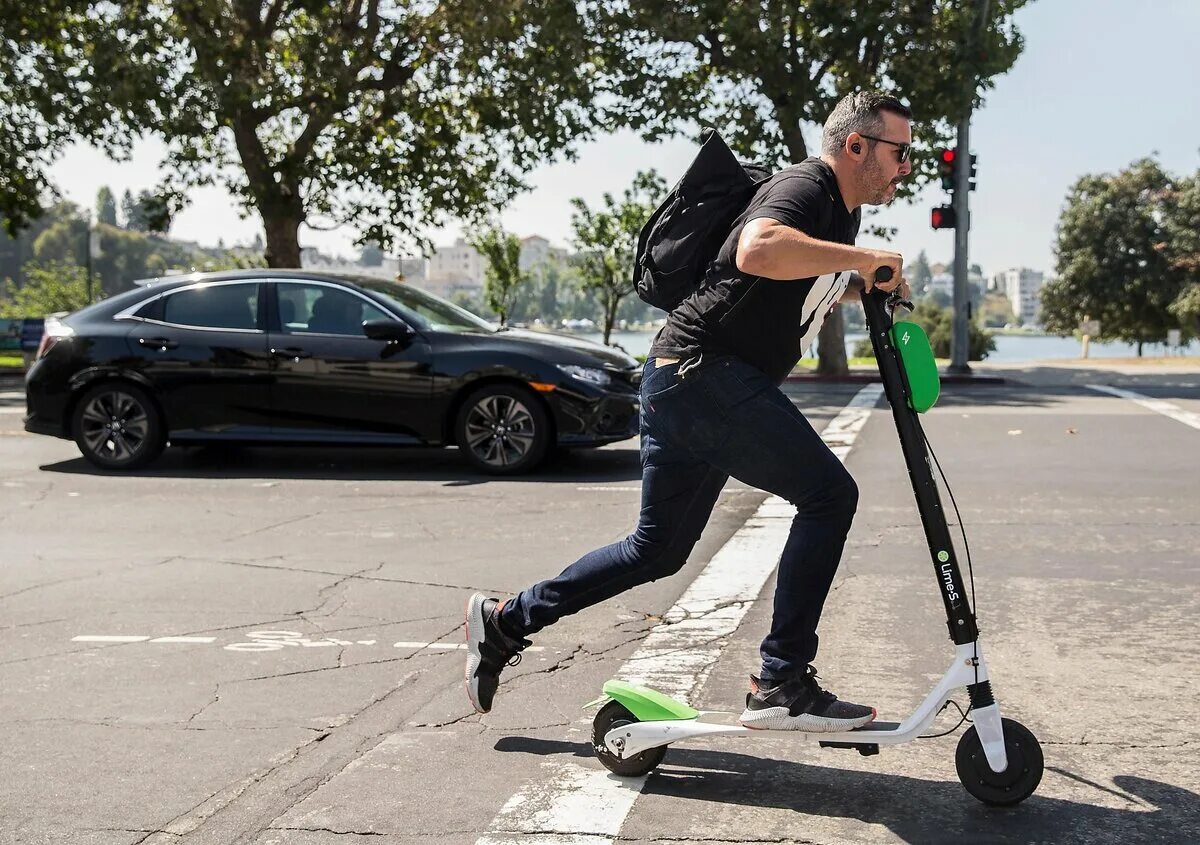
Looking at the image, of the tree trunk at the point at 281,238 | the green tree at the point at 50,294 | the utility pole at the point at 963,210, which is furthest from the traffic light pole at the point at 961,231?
the green tree at the point at 50,294

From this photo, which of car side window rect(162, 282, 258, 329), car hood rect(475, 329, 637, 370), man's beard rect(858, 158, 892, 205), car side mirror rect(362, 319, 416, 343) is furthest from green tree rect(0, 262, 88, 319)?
man's beard rect(858, 158, 892, 205)

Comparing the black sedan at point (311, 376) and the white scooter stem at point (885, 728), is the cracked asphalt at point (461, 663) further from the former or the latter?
the black sedan at point (311, 376)

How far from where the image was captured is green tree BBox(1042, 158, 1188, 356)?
223ft

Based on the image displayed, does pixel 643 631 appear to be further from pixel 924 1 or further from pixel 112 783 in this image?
pixel 924 1

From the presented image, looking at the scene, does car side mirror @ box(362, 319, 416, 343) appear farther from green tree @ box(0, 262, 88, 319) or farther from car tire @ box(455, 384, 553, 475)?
green tree @ box(0, 262, 88, 319)

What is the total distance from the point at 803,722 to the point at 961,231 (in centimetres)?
2441

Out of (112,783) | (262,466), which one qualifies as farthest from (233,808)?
(262,466)

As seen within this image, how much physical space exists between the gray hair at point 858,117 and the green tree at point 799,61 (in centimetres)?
2271

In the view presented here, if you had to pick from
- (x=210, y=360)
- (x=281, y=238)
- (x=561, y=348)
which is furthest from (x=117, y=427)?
(x=281, y=238)

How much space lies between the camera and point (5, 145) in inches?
A: 1171

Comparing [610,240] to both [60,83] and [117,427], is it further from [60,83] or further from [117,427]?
[117,427]

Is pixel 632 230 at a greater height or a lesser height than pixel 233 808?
greater

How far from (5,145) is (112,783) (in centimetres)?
2843

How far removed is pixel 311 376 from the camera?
1125cm
